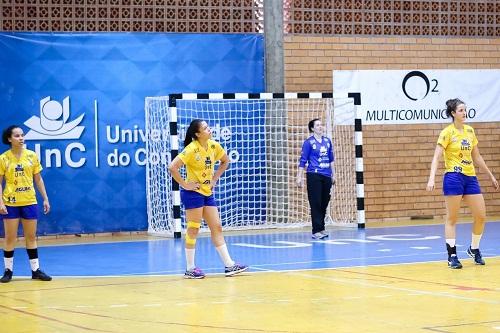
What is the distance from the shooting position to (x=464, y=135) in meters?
13.2

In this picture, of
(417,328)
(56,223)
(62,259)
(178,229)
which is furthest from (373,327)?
(56,223)

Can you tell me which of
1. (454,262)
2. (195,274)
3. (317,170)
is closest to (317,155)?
(317,170)

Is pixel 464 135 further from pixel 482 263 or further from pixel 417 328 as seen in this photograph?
pixel 417 328

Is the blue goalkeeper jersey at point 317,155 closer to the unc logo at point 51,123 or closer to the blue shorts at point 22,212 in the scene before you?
the unc logo at point 51,123

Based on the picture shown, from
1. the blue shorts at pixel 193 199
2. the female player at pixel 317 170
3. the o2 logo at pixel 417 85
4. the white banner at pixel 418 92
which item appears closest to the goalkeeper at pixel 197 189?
the blue shorts at pixel 193 199

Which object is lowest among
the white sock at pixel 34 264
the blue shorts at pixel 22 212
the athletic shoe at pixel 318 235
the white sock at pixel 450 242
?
the white sock at pixel 34 264

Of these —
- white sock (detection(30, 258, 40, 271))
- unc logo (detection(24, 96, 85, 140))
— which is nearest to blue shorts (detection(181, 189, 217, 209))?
white sock (detection(30, 258, 40, 271))

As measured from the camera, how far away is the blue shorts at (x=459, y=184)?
512 inches

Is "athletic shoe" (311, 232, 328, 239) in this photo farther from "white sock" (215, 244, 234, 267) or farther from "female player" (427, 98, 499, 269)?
"white sock" (215, 244, 234, 267)

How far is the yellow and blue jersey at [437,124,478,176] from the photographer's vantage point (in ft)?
42.9

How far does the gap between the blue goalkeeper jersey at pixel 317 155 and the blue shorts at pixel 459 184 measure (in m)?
4.63

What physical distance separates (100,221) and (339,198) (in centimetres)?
490

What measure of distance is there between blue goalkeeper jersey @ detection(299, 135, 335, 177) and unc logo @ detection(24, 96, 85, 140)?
4.73 metres

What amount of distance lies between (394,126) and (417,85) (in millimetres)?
1062
